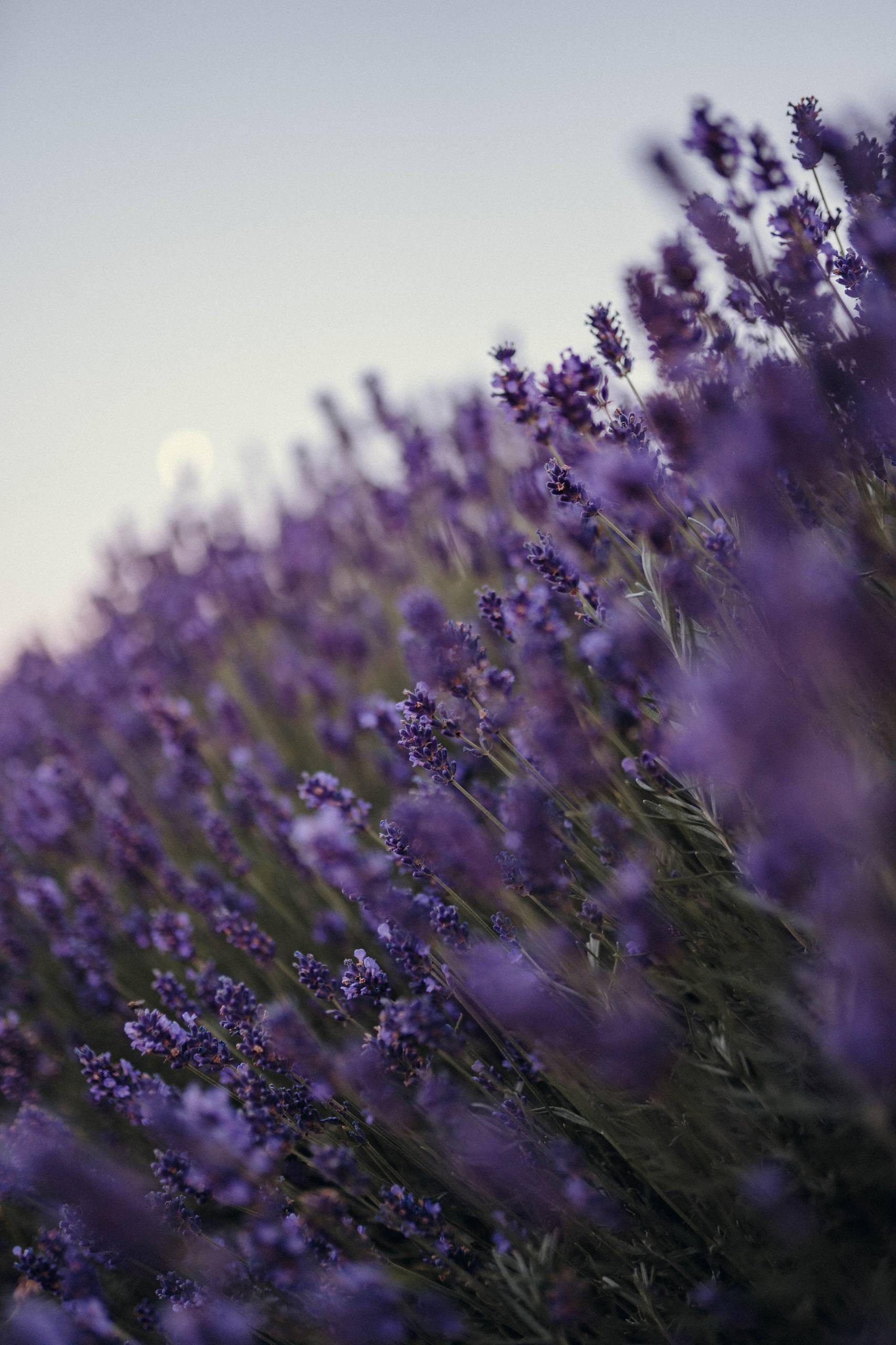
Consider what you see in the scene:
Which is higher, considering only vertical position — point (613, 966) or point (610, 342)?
point (610, 342)

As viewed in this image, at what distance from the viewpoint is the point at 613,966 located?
173 cm

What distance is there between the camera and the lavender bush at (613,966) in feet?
3.67

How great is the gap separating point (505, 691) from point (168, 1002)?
1.09 metres

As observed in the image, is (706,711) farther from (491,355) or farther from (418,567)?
(418,567)

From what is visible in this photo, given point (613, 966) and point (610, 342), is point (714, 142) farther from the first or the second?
point (613, 966)

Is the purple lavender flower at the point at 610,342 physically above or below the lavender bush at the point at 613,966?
above

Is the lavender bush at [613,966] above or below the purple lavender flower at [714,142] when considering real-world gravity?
below

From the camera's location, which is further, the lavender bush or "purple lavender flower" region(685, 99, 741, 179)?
"purple lavender flower" region(685, 99, 741, 179)

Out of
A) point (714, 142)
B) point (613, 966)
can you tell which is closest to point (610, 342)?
point (714, 142)

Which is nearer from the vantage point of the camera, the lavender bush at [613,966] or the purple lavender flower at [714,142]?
the lavender bush at [613,966]

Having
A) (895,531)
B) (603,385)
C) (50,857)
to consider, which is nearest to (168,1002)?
(603,385)

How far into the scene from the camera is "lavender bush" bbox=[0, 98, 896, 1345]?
1.12 metres

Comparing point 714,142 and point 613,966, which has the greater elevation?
point 714,142

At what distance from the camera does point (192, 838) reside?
355 cm
